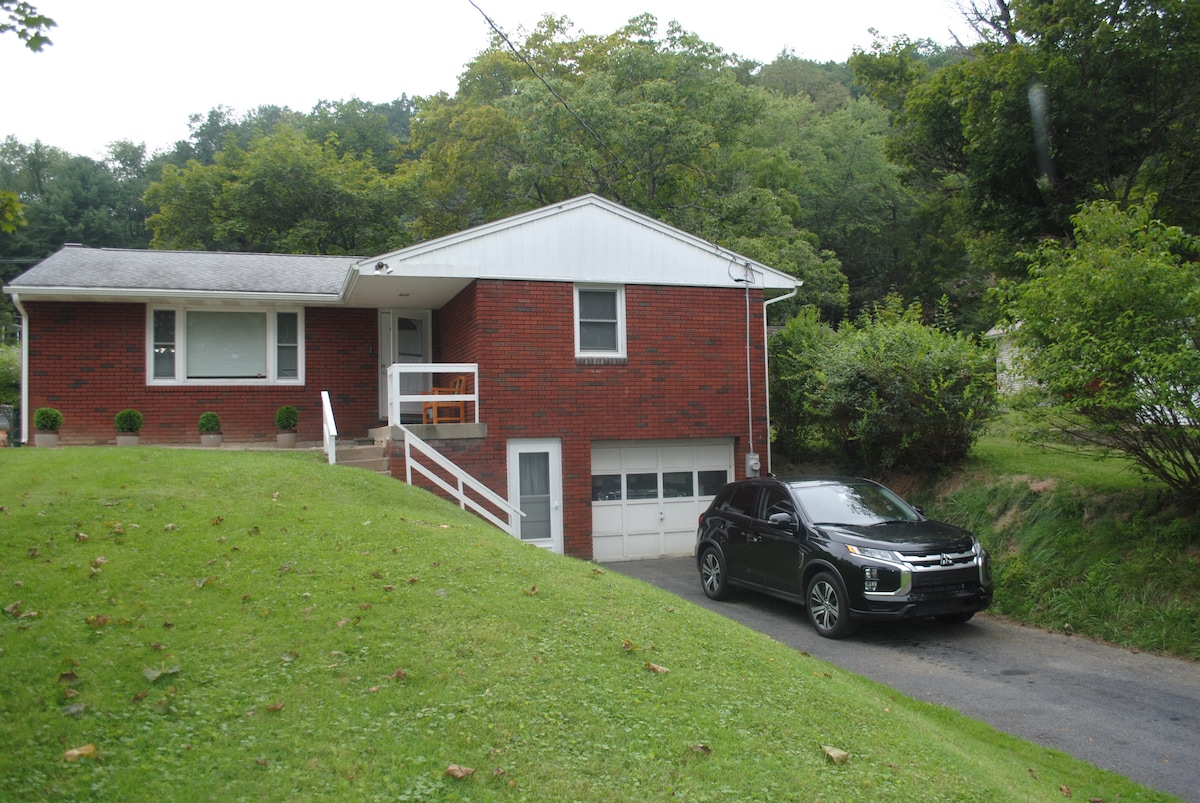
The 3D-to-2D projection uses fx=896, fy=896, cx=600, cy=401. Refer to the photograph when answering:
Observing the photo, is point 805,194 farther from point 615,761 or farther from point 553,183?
point 615,761

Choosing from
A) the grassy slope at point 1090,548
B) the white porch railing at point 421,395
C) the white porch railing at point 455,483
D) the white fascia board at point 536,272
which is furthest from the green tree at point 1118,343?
the white porch railing at point 421,395

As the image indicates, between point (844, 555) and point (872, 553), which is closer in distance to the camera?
point (872, 553)

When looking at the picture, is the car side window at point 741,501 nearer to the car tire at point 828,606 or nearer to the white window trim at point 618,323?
the car tire at point 828,606

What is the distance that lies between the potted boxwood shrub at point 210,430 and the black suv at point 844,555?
9.28 meters

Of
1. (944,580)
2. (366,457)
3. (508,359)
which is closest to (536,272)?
(508,359)

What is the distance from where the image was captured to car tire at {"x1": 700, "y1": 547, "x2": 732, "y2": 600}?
38.7ft

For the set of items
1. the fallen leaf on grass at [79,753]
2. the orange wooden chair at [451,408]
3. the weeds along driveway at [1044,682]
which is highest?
the orange wooden chair at [451,408]

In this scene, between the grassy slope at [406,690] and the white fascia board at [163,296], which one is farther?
the white fascia board at [163,296]

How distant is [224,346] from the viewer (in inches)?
664

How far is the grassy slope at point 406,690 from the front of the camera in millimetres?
4320

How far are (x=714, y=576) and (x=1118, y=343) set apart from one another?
556 cm

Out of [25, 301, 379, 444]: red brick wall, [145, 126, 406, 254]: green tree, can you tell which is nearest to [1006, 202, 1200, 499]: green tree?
[25, 301, 379, 444]: red brick wall

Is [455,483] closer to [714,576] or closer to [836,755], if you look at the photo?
[714,576]

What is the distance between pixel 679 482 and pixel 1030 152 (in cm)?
873
